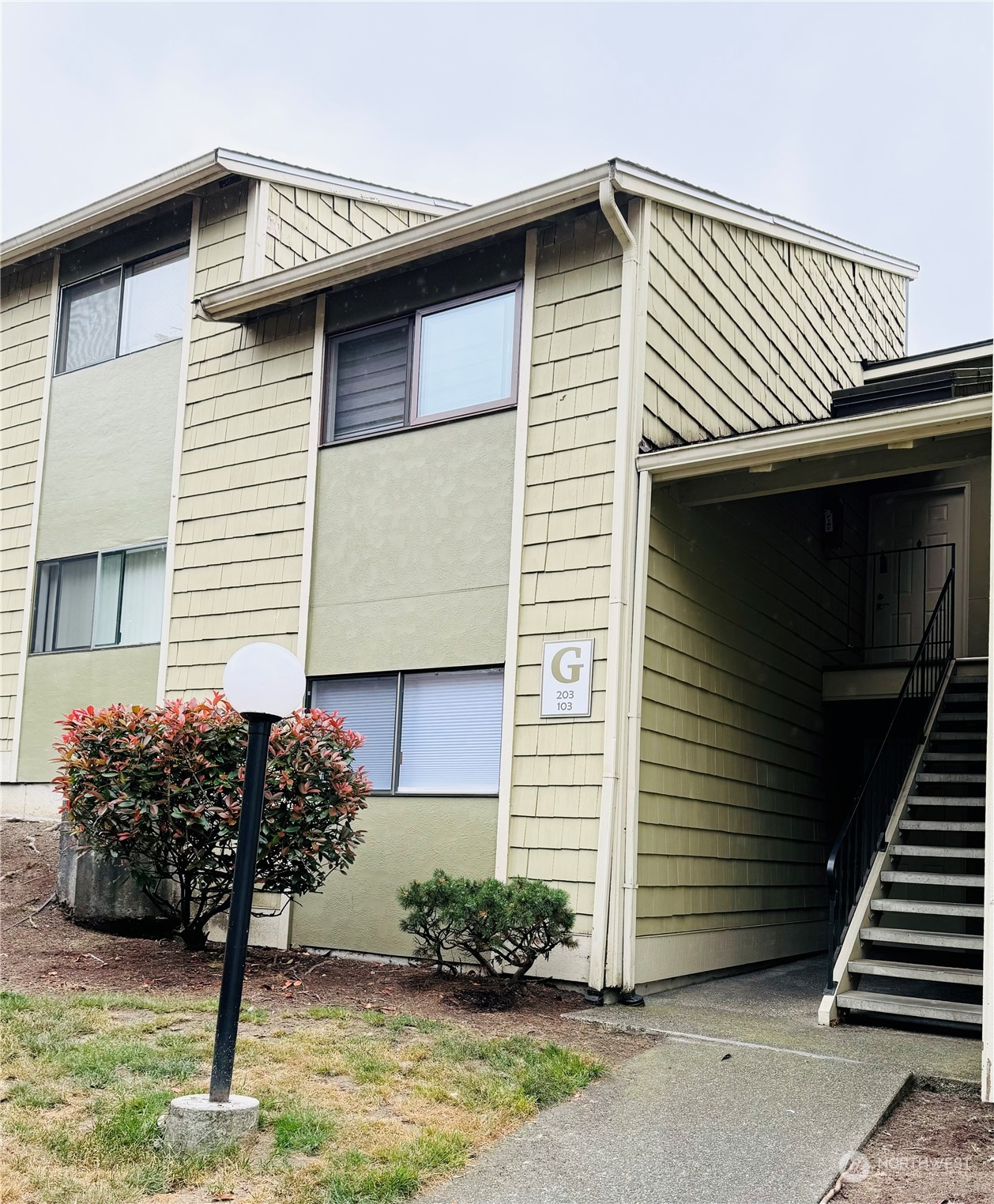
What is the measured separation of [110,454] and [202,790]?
4751mm

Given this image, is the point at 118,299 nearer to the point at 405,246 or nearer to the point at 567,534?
the point at 405,246

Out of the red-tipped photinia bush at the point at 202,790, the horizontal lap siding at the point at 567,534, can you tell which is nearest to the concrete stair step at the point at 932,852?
the horizontal lap siding at the point at 567,534

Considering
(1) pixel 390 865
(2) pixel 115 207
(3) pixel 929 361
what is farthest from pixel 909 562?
(2) pixel 115 207

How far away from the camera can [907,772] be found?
8.70 meters

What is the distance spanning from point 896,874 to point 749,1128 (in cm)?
344

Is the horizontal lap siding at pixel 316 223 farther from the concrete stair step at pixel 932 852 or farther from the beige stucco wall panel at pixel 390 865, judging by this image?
the concrete stair step at pixel 932 852

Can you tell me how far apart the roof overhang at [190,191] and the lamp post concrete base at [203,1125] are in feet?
26.4

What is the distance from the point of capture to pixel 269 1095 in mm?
4633

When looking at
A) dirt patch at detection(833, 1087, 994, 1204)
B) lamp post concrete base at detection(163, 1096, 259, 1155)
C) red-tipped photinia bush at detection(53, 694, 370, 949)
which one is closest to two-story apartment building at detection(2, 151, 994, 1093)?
red-tipped photinia bush at detection(53, 694, 370, 949)

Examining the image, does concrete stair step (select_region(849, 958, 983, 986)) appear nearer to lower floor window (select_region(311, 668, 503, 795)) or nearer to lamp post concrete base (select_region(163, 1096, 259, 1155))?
lower floor window (select_region(311, 668, 503, 795))

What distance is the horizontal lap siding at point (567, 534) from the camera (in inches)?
289

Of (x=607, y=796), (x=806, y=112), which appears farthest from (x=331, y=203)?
(x=806, y=112)

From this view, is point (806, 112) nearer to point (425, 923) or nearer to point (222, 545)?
point (222, 545)

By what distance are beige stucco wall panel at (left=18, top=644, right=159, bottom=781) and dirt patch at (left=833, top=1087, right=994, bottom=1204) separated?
7.05 m
